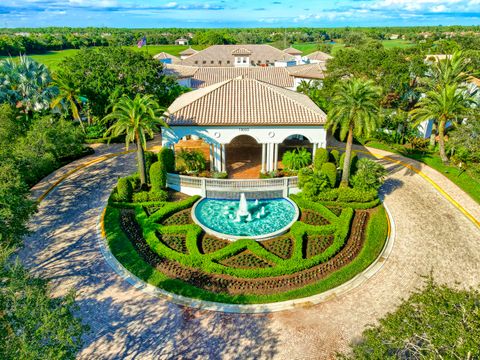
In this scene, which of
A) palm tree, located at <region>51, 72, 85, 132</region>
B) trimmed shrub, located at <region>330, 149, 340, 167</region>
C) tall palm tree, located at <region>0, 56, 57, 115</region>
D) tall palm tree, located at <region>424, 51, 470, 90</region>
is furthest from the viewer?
tall palm tree, located at <region>0, 56, 57, 115</region>

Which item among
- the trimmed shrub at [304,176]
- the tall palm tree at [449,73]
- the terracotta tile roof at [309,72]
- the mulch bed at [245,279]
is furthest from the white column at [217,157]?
the terracotta tile roof at [309,72]

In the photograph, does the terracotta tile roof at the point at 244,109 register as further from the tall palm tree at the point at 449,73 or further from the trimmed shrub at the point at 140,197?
the tall palm tree at the point at 449,73

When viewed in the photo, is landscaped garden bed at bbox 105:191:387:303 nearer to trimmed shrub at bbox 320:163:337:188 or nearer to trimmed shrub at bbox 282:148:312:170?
trimmed shrub at bbox 320:163:337:188

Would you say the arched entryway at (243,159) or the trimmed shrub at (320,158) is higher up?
the trimmed shrub at (320,158)

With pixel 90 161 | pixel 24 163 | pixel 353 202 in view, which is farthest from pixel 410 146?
pixel 24 163

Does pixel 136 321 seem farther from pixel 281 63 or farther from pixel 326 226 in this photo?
pixel 281 63

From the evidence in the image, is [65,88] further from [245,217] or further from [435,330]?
[435,330]

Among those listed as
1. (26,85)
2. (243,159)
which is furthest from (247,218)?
(26,85)

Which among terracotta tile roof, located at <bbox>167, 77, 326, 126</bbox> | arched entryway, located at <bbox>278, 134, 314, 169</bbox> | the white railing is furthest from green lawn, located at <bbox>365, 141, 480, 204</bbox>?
the white railing
